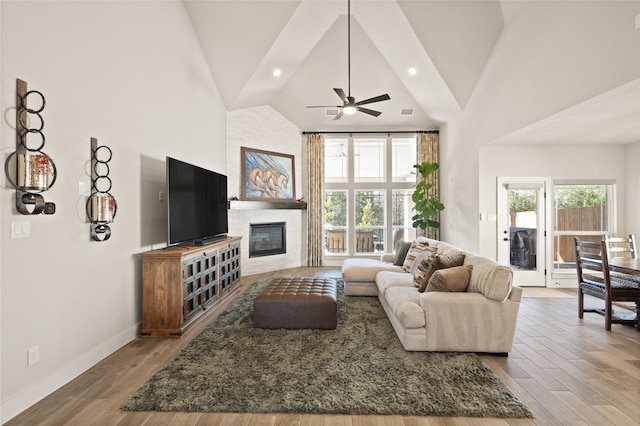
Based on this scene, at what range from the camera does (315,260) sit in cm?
749

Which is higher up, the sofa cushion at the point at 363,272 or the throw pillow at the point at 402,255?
the throw pillow at the point at 402,255

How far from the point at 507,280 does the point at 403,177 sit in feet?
17.1

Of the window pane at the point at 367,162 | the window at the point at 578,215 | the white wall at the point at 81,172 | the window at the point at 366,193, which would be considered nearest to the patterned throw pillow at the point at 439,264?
the white wall at the point at 81,172

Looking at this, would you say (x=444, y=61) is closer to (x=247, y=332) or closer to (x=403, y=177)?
(x=403, y=177)

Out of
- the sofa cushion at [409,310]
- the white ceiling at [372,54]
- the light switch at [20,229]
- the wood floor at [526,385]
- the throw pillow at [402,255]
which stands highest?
the white ceiling at [372,54]

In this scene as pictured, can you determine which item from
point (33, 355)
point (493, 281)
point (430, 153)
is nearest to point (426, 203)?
point (430, 153)

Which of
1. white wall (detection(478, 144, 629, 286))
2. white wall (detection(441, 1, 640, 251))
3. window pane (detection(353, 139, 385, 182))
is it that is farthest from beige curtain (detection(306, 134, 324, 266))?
white wall (detection(478, 144, 629, 286))

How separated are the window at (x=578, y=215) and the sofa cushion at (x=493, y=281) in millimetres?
3638

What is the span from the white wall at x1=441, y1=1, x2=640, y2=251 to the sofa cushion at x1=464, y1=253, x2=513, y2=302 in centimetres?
197

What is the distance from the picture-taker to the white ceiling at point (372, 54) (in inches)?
175

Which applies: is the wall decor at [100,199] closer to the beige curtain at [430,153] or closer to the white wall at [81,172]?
the white wall at [81,172]

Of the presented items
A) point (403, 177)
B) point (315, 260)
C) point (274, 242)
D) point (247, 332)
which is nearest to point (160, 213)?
point (247, 332)

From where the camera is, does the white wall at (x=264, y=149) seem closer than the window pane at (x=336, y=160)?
Yes

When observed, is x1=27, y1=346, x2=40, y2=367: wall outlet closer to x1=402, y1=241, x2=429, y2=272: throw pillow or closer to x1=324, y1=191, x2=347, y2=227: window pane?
x1=402, y1=241, x2=429, y2=272: throw pillow
